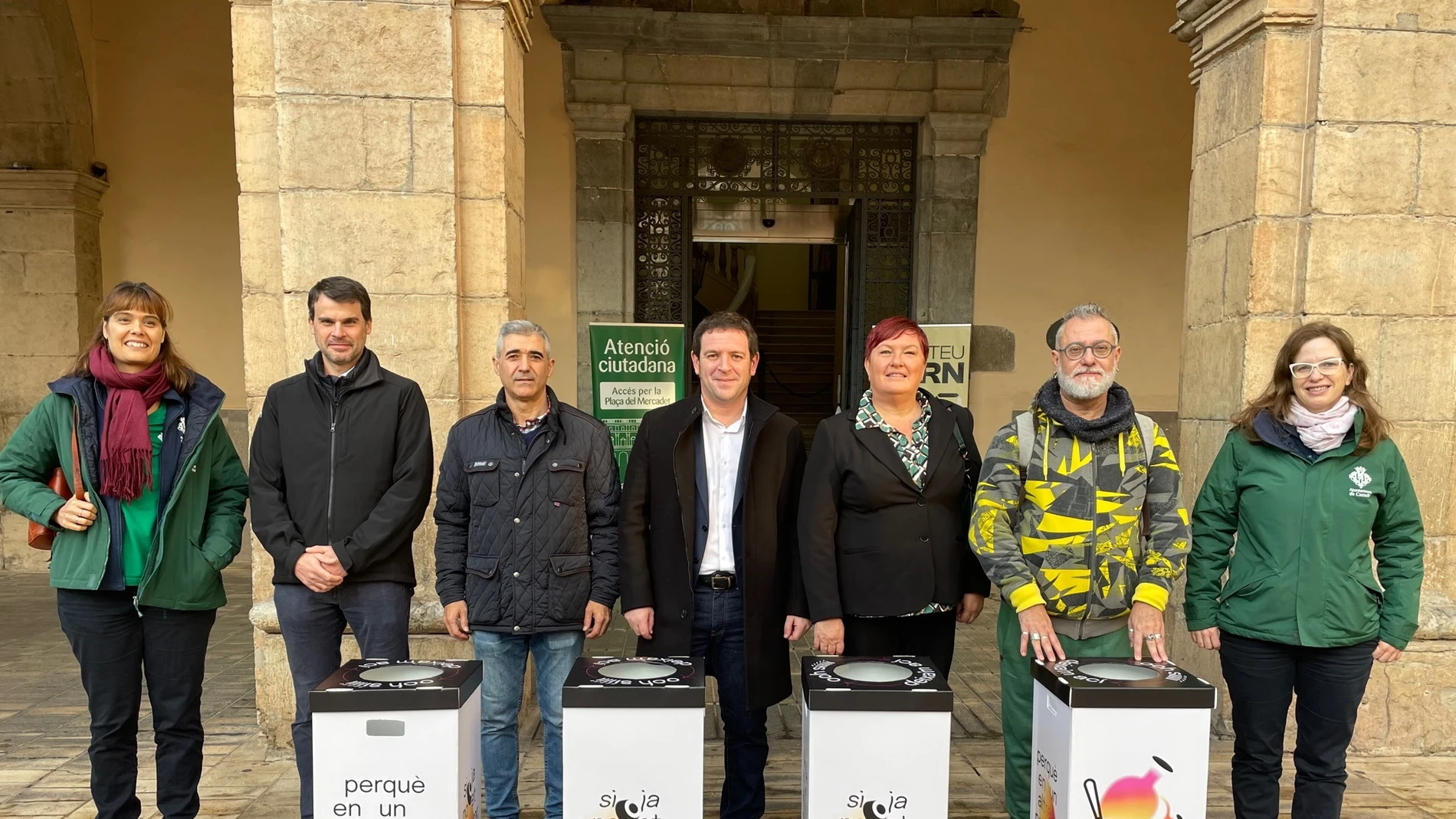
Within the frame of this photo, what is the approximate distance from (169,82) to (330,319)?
5.73 m

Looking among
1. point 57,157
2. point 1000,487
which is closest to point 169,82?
point 57,157

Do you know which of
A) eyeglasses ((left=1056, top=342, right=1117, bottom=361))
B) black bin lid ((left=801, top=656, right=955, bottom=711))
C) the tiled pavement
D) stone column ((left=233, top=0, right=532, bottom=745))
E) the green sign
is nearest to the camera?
black bin lid ((left=801, top=656, right=955, bottom=711))

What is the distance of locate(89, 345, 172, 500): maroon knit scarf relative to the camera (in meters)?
2.47

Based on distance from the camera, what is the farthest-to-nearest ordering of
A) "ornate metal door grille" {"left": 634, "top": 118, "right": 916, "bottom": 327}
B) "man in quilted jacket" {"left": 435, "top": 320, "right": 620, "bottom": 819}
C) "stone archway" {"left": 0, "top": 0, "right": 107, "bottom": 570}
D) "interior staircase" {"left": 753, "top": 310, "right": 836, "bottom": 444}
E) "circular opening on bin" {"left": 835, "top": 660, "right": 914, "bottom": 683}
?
"interior staircase" {"left": 753, "top": 310, "right": 836, "bottom": 444}, "ornate metal door grille" {"left": 634, "top": 118, "right": 916, "bottom": 327}, "stone archway" {"left": 0, "top": 0, "right": 107, "bottom": 570}, "man in quilted jacket" {"left": 435, "top": 320, "right": 620, "bottom": 819}, "circular opening on bin" {"left": 835, "top": 660, "right": 914, "bottom": 683}

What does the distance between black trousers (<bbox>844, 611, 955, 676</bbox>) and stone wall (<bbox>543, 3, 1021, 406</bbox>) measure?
4210 mm

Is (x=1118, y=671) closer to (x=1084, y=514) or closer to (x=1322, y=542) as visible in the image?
(x=1084, y=514)

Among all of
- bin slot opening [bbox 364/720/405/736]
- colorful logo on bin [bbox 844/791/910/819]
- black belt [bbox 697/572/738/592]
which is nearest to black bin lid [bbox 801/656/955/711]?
colorful logo on bin [bbox 844/791/910/819]

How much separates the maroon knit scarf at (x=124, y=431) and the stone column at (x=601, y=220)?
401cm

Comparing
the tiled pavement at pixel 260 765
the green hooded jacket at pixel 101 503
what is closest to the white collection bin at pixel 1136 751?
the tiled pavement at pixel 260 765

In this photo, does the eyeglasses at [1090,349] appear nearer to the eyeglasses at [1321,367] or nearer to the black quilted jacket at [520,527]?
the eyeglasses at [1321,367]

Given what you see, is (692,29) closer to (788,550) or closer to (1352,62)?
(1352,62)

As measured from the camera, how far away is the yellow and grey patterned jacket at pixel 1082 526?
237 centimetres

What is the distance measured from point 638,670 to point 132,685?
1.61m

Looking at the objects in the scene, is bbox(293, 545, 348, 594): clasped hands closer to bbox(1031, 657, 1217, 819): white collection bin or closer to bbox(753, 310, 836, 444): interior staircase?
bbox(1031, 657, 1217, 819): white collection bin
